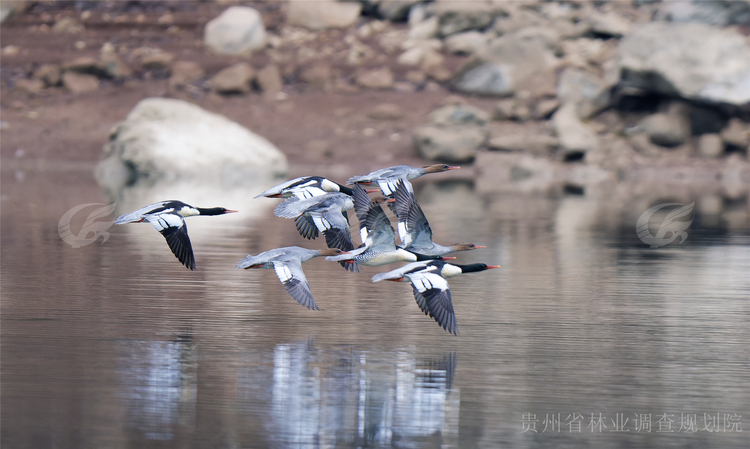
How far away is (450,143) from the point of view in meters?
36.1

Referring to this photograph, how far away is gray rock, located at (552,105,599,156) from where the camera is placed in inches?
1417

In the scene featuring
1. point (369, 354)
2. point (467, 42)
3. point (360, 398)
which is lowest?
point (360, 398)

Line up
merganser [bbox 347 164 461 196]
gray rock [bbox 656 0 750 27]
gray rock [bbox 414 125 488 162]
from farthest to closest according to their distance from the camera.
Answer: gray rock [bbox 656 0 750 27]
gray rock [bbox 414 125 488 162]
merganser [bbox 347 164 461 196]

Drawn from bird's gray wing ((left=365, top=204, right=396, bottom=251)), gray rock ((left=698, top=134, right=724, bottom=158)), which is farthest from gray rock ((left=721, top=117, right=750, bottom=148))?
bird's gray wing ((left=365, top=204, right=396, bottom=251))

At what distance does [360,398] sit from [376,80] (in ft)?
121

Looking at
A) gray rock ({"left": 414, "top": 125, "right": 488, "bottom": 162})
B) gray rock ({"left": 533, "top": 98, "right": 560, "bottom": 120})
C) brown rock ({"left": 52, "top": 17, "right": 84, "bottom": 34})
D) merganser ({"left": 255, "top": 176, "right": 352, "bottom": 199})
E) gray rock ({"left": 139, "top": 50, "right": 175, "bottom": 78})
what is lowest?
merganser ({"left": 255, "top": 176, "right": 352, "bottom": 199})

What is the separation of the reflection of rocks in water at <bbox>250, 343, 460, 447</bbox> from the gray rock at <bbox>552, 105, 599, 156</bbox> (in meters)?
27.4

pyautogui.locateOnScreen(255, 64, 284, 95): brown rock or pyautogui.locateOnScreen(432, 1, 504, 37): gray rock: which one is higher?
pyautogui.locateOnScreen(432, 1, 504, 37): gray rock

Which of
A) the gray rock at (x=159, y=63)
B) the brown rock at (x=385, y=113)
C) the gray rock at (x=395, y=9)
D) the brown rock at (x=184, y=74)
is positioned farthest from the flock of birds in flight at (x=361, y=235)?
the gray rock at (x=395, y=9)

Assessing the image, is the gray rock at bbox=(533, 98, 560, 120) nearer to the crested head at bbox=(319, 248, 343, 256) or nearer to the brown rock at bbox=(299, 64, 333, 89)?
the brown rock at bbox=(299, 64, 333, 89)

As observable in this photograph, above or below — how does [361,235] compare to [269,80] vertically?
below

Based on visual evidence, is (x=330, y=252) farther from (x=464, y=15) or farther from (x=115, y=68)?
(x=464, y=15)

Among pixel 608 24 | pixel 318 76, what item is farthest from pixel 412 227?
pixel 608 24

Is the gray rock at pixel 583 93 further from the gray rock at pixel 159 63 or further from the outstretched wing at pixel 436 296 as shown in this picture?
the outstretched wing at pixel 436 296
